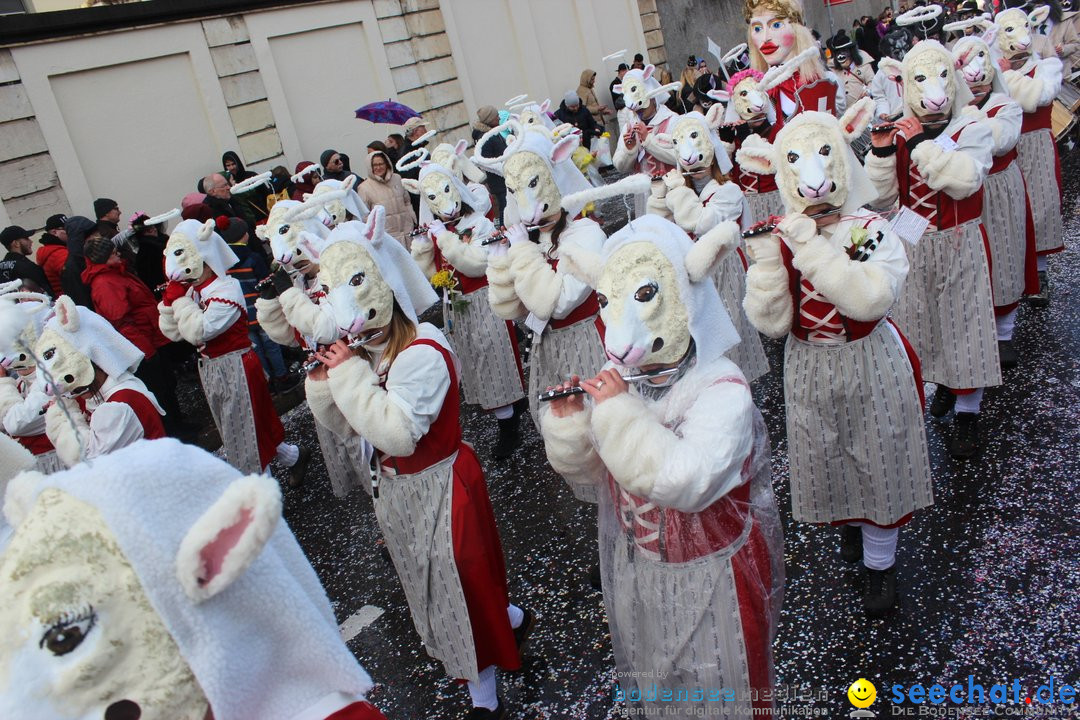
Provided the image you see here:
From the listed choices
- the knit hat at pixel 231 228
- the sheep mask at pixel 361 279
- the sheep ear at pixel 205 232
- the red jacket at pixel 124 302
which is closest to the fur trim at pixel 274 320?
the sheep ear at pixel 205 232

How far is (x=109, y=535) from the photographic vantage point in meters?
1.42

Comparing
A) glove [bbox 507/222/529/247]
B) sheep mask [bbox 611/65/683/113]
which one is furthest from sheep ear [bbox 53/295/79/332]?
sheep mask [bbox 611/65/683/113]

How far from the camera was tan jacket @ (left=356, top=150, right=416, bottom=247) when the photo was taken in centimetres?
997

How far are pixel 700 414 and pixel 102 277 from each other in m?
6.22

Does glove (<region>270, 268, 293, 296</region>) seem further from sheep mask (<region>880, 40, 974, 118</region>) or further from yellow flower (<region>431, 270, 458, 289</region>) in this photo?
sheep mask (<region>880, 40, 974, 118</region>)

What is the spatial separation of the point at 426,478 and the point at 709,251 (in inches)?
55.3

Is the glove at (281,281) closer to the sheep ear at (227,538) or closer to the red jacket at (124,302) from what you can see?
the red jacket at (124,302)

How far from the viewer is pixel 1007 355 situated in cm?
552

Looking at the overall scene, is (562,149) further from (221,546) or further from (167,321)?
(221,546)

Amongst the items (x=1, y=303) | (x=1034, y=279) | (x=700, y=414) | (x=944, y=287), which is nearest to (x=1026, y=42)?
(x=1034, y=279)

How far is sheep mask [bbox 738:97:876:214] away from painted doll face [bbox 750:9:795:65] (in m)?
3.83

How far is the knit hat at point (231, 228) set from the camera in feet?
28.0

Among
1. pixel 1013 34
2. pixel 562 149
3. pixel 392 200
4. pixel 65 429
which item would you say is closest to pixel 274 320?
pixel 65 429

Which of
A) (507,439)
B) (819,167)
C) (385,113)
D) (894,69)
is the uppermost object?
(385,113)
